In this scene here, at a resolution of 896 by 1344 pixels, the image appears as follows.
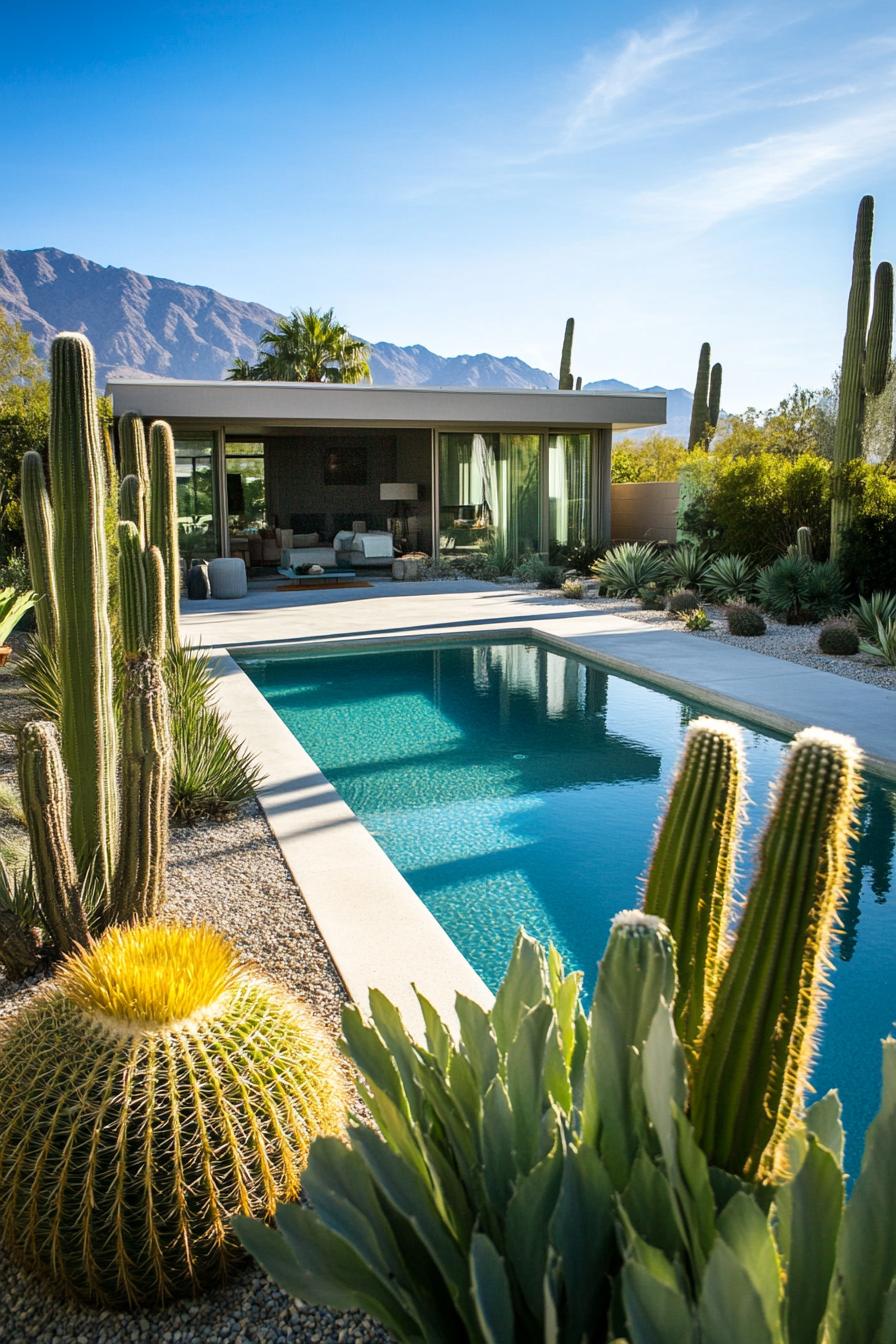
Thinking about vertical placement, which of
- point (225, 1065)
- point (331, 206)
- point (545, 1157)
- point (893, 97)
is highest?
point (331, 206)

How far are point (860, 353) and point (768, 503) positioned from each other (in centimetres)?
234

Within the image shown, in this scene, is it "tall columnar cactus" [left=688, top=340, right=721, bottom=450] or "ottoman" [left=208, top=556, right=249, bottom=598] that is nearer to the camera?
"ottoman" [left=208, top=556, right=249, bottom=598]

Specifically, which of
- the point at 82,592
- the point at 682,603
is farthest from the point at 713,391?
the point at 82,592

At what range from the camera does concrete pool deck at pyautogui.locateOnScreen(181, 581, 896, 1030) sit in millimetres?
3893

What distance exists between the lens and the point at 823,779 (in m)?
1.41

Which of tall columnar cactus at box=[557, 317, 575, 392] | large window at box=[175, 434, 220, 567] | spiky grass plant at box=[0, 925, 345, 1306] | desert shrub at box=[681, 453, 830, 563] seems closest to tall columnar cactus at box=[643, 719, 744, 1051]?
spiky grass plant at box=[0, 925, 345, 1306]

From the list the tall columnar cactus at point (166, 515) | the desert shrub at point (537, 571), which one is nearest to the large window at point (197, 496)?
the desert shrub at point (537, 571)

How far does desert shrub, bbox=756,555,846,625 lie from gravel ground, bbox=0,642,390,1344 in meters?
9.30

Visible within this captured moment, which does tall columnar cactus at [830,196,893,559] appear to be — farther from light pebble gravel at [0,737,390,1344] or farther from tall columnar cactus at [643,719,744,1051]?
tall columnar cactus at [643,719,744,1051]

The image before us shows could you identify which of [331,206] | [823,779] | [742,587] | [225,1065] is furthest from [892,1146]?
[331,206]

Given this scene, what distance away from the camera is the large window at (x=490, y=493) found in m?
20.6

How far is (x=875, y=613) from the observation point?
37.0 feet

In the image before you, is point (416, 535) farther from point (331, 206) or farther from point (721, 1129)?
point (331, 206)

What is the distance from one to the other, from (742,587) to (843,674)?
482 cm
